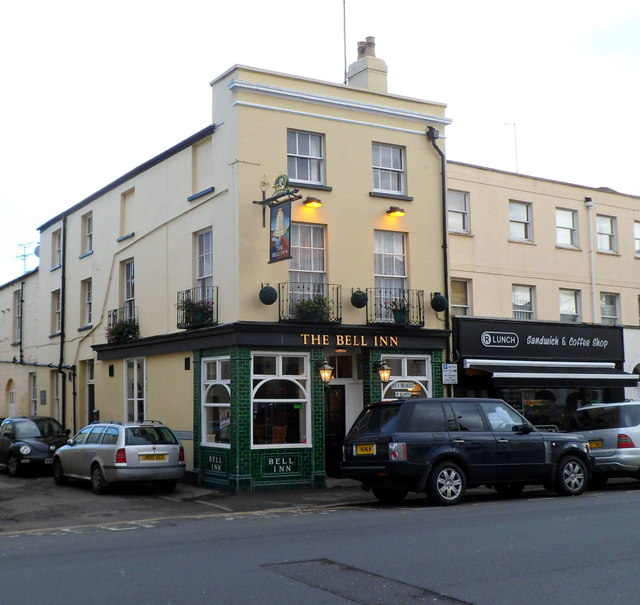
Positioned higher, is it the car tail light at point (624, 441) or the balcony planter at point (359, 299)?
the balcony planter at point (359, 299)

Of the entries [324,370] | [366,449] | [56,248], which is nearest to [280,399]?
[324,370]

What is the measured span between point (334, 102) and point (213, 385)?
712cm

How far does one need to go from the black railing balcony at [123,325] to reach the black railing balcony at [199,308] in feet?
10.1

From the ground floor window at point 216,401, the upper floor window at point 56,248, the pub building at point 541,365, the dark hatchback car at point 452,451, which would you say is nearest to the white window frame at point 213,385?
the ground floor window at point 216,401

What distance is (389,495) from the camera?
1573 cm

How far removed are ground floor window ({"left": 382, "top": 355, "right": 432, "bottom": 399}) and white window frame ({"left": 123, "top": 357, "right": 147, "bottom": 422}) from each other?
653cm

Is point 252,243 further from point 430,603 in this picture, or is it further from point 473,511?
point 430,603

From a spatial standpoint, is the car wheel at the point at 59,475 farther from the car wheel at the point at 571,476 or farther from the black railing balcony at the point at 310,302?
the car wheel at the point at 571,476

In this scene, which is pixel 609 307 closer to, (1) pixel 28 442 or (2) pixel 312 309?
(2) pixel 312 309

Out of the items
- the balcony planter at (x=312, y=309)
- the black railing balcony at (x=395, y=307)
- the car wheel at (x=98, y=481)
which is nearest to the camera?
the car wheel at (x=98, y=481)

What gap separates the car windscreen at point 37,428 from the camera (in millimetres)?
22531

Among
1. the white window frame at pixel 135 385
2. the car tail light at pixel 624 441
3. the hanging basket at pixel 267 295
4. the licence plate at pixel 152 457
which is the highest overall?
the hanging basket at pixel 267 295

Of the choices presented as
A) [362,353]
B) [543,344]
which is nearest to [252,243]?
[362,353]

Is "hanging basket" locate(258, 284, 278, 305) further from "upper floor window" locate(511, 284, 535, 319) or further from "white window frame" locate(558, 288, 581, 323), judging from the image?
"white window frame" locate(558, 288, 581, 323)
